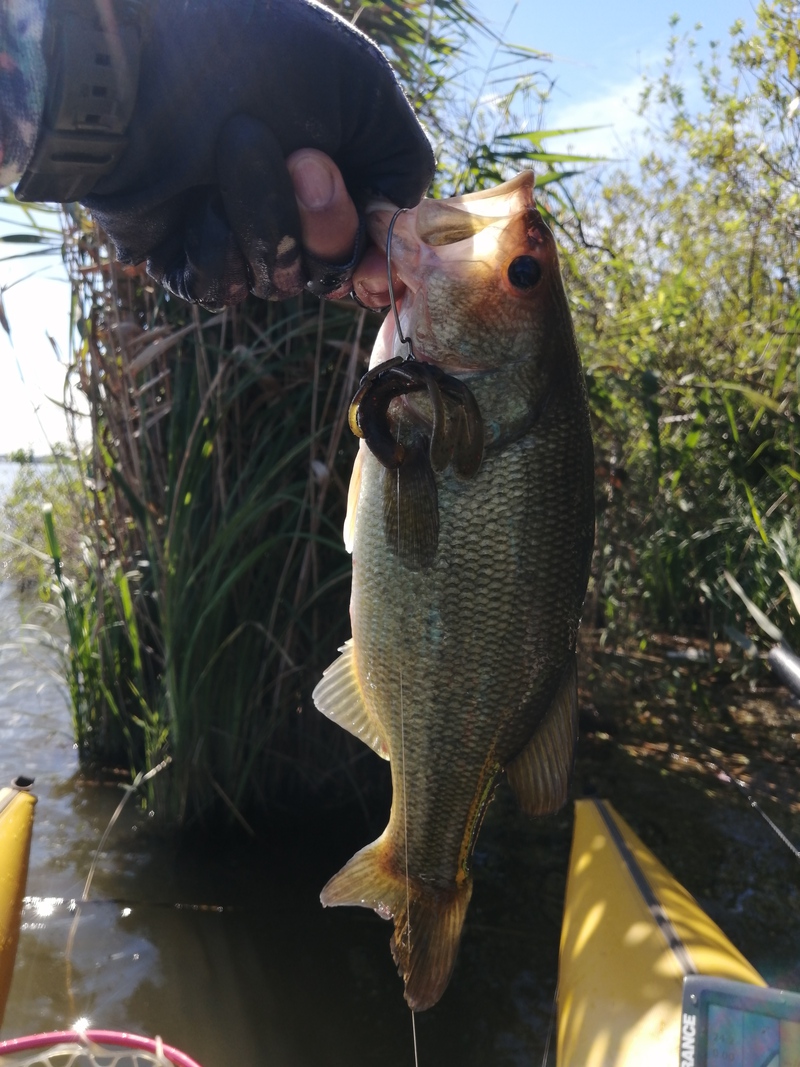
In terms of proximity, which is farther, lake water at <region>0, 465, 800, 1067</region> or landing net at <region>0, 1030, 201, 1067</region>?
lake water at <region>0, 465, 800, 1067</region>

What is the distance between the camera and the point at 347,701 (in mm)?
1655

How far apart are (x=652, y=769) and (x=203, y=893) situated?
8.57ft

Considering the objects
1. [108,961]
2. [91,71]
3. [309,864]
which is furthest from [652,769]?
[91,71]

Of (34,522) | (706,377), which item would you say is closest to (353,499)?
(706,377)

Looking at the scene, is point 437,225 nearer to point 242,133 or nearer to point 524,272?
point 524,272

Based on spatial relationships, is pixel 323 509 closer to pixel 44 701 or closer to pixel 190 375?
pixel 190 375

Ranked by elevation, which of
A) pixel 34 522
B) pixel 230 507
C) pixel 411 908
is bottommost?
pixel 411 908

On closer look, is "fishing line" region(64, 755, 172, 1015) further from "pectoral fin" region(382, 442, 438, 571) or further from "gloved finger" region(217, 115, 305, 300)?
"gloved finger" region(217, 115, 305, 300)

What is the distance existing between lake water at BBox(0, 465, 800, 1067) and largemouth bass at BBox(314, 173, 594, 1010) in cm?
173

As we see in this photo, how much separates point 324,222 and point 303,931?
9.59ft

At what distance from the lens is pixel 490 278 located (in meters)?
1.50

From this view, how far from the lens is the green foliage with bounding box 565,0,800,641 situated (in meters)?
4.53

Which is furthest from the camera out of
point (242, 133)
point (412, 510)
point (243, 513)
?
point (243, 513)

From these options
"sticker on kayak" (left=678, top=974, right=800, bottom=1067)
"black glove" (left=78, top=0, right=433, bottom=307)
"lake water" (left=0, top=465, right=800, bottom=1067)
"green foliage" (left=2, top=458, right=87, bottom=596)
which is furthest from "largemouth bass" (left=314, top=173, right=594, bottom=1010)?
"green foliage" (left=2, top=458, right=87, bottom=596)
